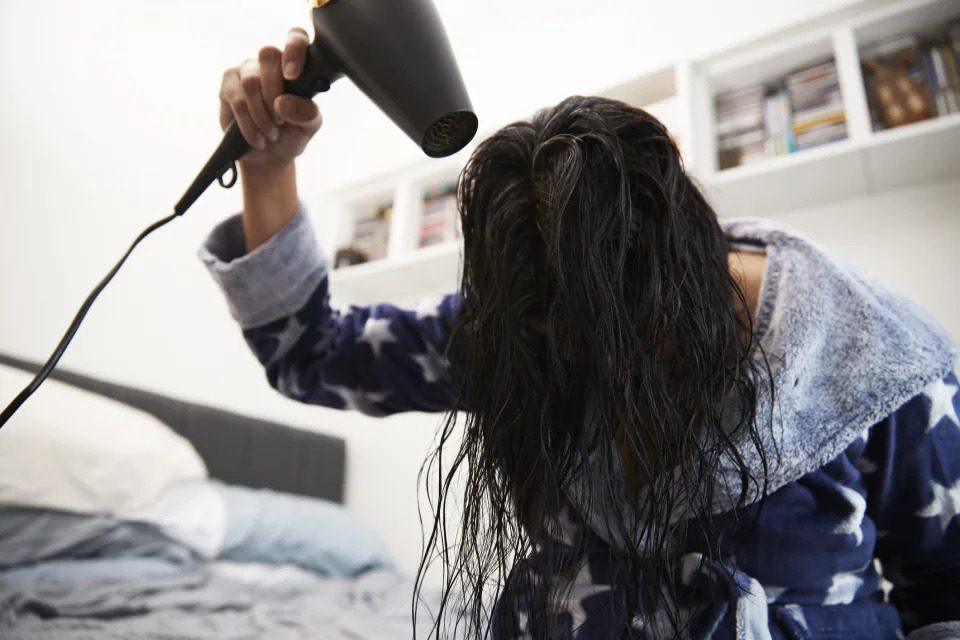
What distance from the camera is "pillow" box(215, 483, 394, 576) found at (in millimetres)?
1531

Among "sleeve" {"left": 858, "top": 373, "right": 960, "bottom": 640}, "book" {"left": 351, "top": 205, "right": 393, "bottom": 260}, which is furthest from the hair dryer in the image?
"book" {"left": 351, "top": 205, "right": 393, "bottom": 260}

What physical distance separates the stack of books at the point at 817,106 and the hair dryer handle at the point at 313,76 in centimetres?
135

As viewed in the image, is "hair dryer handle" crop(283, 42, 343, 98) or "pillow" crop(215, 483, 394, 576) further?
"pillow" crop(215, 483, 394, 576)

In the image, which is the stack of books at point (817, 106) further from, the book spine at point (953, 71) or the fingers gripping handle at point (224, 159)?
the fingers gripping handle at point (224, 159)

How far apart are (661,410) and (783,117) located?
140cm

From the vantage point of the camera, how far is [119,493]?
1.33 meters

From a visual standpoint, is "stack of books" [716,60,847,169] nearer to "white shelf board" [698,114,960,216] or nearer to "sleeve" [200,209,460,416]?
"white shelf board" [698,114,960,216]

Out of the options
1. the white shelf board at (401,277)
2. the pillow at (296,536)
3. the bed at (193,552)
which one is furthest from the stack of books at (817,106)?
the pillow at (296,536)

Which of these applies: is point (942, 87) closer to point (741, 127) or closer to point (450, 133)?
point (741, 127)

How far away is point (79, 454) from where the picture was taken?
129 centimetres

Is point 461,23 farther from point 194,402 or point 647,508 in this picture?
point 647,508

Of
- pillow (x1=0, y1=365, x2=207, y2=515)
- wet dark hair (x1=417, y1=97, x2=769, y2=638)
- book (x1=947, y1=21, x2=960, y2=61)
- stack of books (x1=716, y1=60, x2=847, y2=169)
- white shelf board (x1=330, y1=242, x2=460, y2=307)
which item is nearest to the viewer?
wet dark hair (x1=417, y1=97, x2=769, y2=638)

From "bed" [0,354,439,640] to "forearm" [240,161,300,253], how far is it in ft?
2.36

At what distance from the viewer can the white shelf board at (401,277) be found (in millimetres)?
1891
